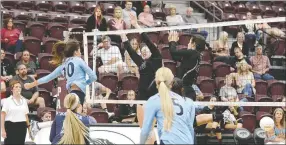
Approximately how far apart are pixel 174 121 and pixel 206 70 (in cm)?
884

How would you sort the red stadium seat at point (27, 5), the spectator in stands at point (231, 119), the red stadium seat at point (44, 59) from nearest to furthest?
the spectator in stands at point (231, 119) < the red stadium seat at point (44, 59) < the red stadium seat at point (27, 5)

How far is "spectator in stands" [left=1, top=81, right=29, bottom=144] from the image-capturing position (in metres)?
11.6

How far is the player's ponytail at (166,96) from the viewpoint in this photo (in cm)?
796

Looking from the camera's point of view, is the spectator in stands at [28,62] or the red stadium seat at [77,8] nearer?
the spectator in stands at [28,62]

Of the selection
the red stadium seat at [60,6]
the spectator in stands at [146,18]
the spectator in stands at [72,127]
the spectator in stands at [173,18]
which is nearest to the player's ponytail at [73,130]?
the spectator in stands at [72,127]

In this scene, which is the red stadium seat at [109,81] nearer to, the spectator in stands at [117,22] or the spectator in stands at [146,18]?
the spectator in stands at [117,22]

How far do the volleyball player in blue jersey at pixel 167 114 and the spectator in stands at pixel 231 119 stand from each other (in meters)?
5.54

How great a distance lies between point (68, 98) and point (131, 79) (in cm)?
649

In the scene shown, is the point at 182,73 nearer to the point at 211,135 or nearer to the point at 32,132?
the point at 211,135

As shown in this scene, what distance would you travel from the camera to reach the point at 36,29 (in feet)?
57.9

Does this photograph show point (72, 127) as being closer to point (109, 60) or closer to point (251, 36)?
point (109, 60)

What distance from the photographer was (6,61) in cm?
1526

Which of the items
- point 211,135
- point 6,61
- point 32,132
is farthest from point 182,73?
point 6,61

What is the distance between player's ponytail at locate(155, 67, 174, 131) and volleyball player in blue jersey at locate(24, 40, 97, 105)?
2.97 m
